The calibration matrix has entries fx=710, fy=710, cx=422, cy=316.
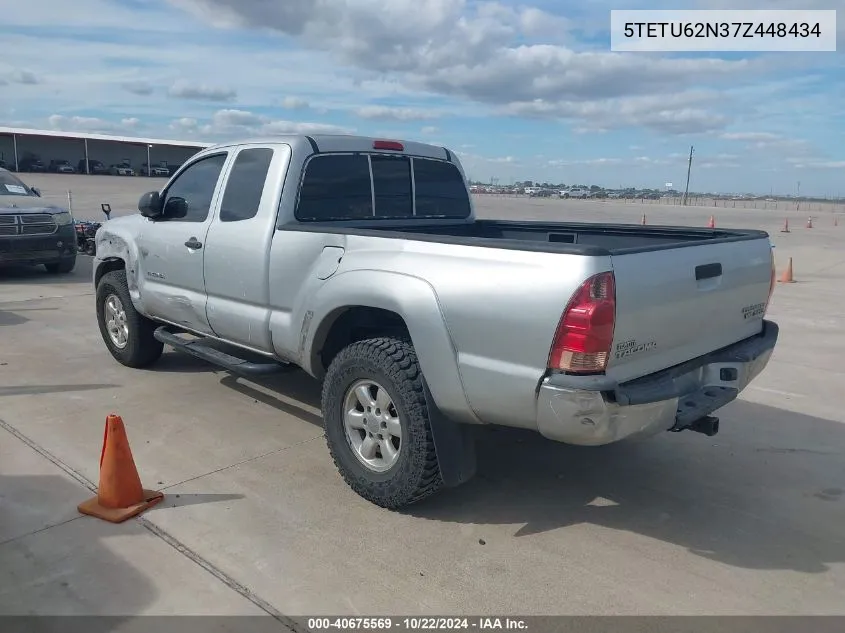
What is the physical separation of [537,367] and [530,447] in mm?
1853

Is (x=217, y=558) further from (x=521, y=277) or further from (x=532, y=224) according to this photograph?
(x=532, y=224)

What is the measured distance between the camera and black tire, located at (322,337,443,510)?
11.9 feet

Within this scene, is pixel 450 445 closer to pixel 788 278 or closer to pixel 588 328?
pixel 588 328

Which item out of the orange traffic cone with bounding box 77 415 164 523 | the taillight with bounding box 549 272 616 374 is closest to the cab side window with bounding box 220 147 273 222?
the orange traffic cone with bounding box 77 415 164 523

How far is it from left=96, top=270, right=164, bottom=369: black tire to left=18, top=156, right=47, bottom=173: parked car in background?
50490 mm

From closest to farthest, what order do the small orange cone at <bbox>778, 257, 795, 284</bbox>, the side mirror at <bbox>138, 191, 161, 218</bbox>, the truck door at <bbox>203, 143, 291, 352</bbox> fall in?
the truck door at <bbox>203, 143, 291, 352</bbox> < the side mirror at <bbox>138, 191, 161, 218</bbox> < the small orange cone at <bbox>778, 257, 795, 284</bbox>

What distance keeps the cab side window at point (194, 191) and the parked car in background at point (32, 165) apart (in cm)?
5156

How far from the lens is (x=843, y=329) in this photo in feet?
29.3

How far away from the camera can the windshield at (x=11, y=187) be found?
12289 mm

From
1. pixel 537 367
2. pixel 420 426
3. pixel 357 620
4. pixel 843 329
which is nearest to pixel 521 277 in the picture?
pixel 537 367

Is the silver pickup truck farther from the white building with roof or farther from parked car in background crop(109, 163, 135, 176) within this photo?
parked car in background crop(109, 163, 135, 176)

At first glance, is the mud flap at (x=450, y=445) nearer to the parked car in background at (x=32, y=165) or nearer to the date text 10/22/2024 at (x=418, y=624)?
the date text 10/22/2024 at (x=418, y=624)

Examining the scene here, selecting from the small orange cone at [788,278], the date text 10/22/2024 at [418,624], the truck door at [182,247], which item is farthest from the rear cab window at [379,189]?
the small orange cone at [788,278]

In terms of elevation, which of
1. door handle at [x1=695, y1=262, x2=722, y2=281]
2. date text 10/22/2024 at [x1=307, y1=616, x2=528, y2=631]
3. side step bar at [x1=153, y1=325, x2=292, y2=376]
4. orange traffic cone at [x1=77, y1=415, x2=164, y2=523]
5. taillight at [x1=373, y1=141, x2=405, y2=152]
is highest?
taillight at [x1=373, y1=141, x2=405, y2=152]
